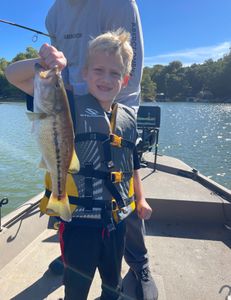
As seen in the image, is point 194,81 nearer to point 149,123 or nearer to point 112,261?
point 149,123

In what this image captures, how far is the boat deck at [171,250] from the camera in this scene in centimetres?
303

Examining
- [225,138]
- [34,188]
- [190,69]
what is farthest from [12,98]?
[190,69]

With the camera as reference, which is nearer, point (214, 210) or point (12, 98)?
point (214, 210)

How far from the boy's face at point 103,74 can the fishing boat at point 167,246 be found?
1.23 m

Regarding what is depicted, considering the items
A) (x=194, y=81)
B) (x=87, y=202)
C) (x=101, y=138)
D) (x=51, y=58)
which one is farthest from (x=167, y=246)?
(x=194, y=81)

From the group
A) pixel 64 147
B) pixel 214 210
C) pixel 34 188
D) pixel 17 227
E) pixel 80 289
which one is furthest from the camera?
pixel 34 188

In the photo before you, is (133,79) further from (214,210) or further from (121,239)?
(214,210)

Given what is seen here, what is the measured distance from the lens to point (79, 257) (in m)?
2.15

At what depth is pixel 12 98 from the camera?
199 ft

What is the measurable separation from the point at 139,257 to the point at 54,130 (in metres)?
1.74

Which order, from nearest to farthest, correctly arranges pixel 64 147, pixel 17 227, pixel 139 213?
pixel 64 147
pixel 139 213
pixel 17 227

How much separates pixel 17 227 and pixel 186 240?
2.02m

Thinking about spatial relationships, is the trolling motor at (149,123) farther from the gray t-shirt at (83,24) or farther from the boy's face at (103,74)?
the boy's face at (103,74)

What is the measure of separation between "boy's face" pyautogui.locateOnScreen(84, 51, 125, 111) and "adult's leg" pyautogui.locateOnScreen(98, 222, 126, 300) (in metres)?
0.98
